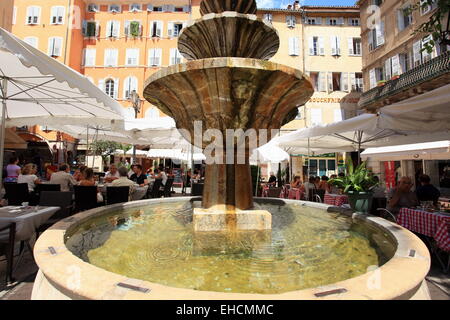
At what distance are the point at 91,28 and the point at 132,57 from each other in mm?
5448

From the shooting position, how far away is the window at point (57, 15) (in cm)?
2753

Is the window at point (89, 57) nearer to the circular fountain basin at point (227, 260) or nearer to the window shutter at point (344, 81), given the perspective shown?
the window shutter at point (344, 81)

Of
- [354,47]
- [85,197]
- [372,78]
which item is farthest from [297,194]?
[354,47]

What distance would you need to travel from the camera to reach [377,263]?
2.46 meters

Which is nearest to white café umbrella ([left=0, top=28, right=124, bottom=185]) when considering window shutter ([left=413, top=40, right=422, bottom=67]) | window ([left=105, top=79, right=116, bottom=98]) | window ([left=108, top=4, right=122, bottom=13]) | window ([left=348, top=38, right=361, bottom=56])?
window shutter ([left=413, top=40, right=422, bottom=67])

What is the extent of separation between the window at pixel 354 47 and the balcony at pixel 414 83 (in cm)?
1018

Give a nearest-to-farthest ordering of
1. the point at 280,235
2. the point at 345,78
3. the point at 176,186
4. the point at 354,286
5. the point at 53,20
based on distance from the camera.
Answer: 1. the point at 354,286
2. the point at 280,235
3. the point at 176,186
4. the point at 345,78
5. the point at 53,20

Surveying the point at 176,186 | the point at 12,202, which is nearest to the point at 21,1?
the point at 176,186

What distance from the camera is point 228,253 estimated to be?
107 inches

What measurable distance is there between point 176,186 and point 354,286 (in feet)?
63.6

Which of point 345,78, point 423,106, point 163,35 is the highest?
point 163,35
